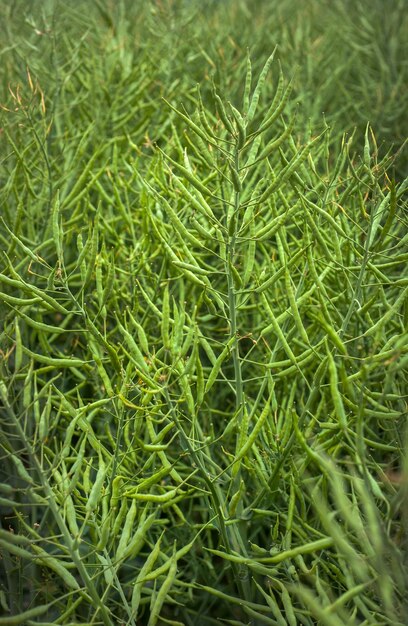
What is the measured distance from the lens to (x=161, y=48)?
2.55m

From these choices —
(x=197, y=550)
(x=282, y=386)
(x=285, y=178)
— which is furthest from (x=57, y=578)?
(x=285, y=178)

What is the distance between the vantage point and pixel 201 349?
1.65 m

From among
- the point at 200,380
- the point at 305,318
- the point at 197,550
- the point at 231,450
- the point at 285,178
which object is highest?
the point at 285,178

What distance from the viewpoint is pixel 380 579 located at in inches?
29.1

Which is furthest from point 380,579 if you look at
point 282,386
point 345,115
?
point 345,115

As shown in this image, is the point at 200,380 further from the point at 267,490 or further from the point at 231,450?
the point at 231,450

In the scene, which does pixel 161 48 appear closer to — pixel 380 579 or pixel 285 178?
pixel 285 178

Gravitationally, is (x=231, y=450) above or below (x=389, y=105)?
below

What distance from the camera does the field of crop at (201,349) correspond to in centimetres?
98

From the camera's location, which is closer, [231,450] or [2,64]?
[231,450]

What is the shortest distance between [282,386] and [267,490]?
0.33 m

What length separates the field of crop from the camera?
0.98m

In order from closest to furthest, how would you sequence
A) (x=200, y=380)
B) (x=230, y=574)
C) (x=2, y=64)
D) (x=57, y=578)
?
1. (x=200, y=380)
2. (x=57, y=578)
3. (x=230, y=574)
4. (x=2, y=64)

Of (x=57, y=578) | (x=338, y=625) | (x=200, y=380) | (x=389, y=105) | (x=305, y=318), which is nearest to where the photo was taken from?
(x=338, y=625)
